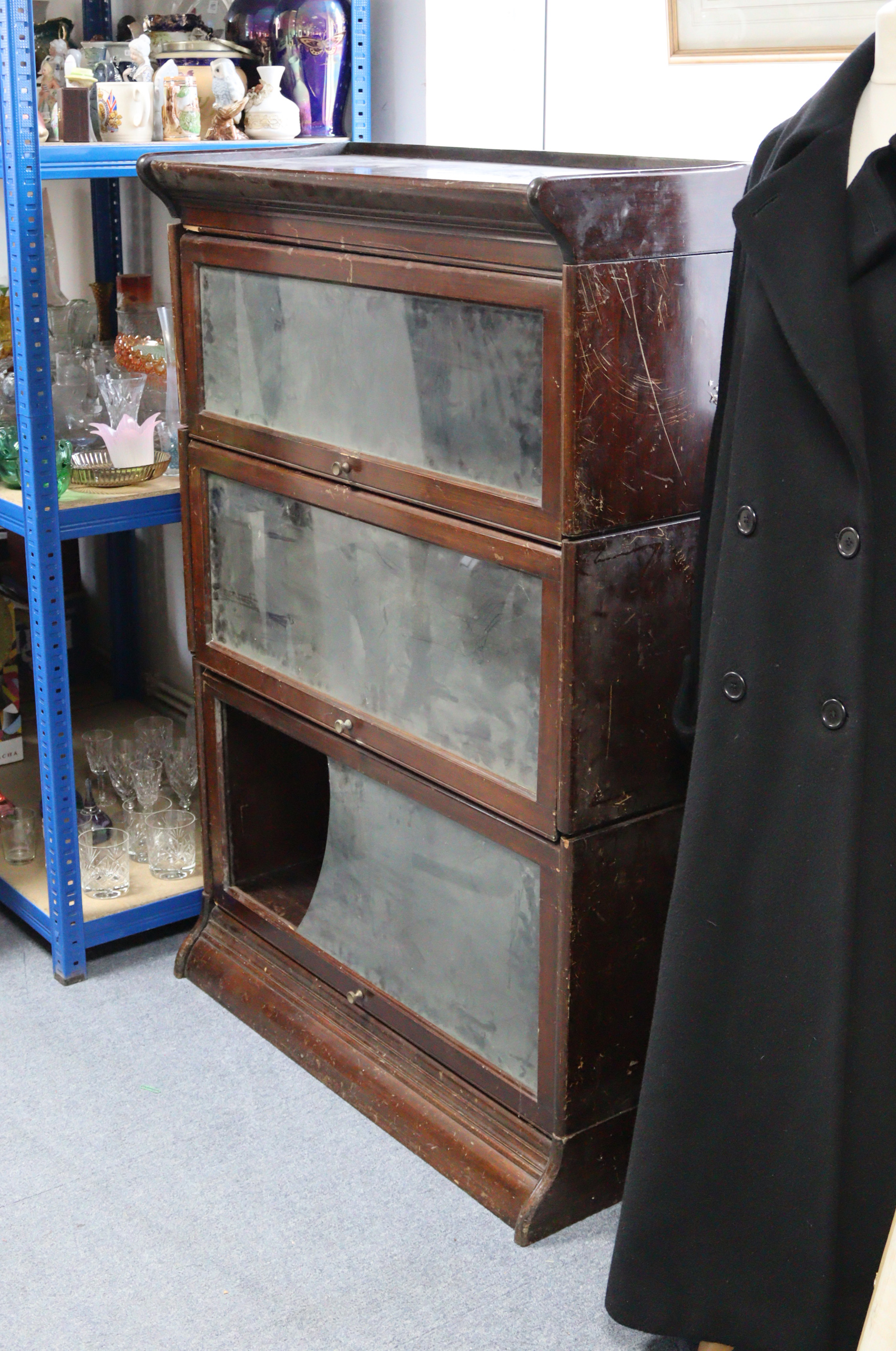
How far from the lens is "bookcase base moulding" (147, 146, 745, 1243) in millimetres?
1680

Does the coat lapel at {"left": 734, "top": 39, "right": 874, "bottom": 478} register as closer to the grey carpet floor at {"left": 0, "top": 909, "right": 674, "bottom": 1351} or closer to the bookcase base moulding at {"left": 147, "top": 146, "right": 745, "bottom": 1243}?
the bookcase base moulding at {"left": 147, "top": 146, "right": 745, "bottom": 1243}

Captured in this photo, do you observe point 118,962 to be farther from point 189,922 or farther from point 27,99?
point 27,99

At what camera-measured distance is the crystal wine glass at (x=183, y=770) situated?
2.80 metres

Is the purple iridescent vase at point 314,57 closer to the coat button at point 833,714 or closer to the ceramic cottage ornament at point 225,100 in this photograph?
the ceramic cottage ornament at point 225,100

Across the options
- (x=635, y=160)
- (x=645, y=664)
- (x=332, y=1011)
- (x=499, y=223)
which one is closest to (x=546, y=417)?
(x=499, y=223)

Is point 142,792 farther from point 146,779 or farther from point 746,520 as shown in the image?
point 746,520

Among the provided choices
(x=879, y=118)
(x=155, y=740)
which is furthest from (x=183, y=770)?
(x=879, y=118)

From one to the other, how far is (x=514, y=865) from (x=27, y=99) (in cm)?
133

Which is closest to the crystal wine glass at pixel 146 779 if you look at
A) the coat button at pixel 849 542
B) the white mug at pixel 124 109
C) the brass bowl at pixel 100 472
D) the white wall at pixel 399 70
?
the brass bowl at pixel 100 472

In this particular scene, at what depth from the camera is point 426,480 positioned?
1.87 metres

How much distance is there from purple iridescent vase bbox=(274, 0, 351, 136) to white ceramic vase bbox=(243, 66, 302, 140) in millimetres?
36

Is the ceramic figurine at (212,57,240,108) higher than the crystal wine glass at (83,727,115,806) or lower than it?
higher

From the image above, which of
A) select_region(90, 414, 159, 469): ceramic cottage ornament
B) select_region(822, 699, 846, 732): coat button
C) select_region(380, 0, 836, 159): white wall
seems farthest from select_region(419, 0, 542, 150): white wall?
select_region(822, 699, 846, 732): coat button

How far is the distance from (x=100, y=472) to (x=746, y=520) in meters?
1.36
